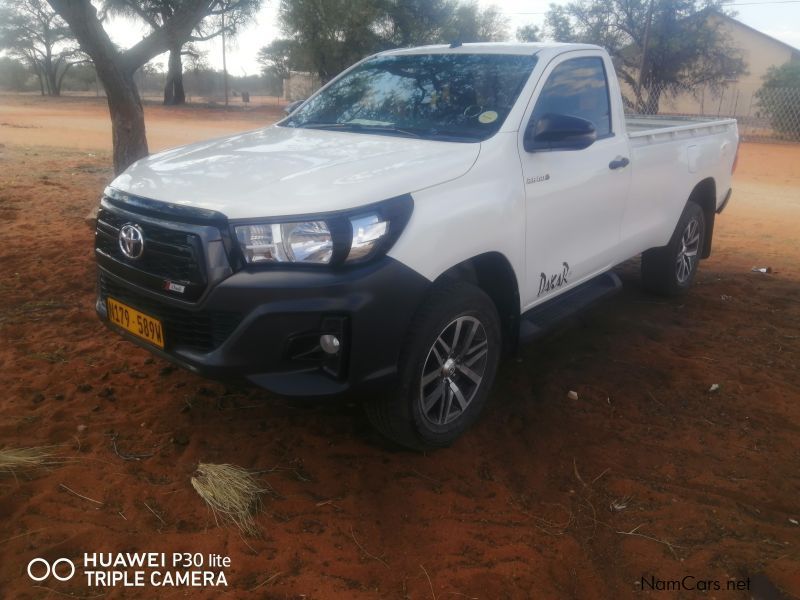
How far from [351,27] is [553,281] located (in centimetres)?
2576

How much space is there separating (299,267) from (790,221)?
907 cm

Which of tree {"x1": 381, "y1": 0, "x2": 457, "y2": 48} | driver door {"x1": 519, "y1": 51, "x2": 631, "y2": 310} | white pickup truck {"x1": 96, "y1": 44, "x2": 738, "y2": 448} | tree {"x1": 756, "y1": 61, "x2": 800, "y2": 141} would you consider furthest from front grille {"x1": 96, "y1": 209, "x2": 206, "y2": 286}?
Answer: tree {"x1": 381, "y1": 0, "x2": 457, "y2": 48}

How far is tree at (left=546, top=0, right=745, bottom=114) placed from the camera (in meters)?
24.6

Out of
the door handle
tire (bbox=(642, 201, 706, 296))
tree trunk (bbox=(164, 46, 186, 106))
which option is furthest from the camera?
tree trunk (bbox=(164, 46, 186, 106))

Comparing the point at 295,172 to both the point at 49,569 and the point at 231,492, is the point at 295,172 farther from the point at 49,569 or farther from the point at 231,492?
the point at 49,569

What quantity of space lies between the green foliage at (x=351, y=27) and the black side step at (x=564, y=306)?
80.9ft

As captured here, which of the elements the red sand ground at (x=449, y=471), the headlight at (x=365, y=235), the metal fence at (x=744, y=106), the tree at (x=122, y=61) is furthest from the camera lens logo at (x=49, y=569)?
the metal fence at (x=744, y=106)

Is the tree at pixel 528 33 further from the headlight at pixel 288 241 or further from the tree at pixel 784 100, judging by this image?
the headlight at pixel 288 241

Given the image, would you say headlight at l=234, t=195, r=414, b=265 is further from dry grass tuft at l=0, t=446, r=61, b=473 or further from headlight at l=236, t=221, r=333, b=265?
dry grass tuft at l=0, t=446, r=61, b=473

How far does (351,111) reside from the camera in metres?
4.01

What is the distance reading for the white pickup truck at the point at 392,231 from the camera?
2.58 m

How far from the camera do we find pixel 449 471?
3.17 metres

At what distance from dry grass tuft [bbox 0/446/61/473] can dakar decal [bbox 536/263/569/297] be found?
2.61 m

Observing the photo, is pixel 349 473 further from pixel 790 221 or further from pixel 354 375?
pixel 790 221
